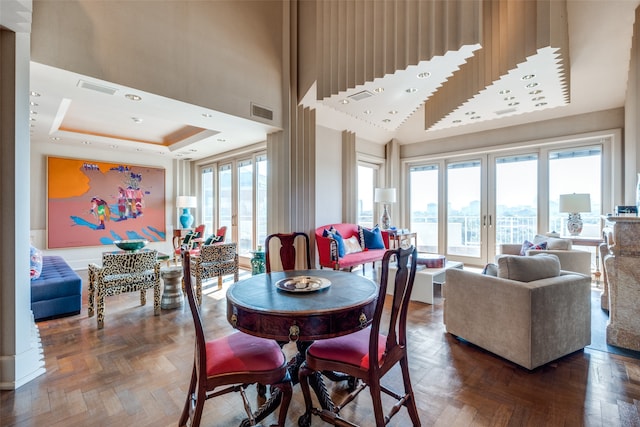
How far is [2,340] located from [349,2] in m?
4.69

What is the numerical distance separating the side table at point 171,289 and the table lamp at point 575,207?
18.1ft

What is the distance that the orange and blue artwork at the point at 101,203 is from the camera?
5859 millimetres

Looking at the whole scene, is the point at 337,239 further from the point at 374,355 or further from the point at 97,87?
the point at 97,87

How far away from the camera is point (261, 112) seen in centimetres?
445

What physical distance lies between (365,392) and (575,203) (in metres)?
4.44

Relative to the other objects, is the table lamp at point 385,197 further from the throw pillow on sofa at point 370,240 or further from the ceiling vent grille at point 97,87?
the ceiling vent grille at point 97,87

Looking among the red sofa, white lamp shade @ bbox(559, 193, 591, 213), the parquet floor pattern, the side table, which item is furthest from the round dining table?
white lamp shade @ bbox(559, 193, 591, 213)

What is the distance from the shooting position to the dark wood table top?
57.1 inches

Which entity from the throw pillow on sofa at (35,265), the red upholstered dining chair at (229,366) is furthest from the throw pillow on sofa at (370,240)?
the throw pillow on sofa at (35,265)

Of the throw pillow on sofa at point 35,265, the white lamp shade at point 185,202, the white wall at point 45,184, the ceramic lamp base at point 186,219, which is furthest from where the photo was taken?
the ceramic lamp base at point 186,219

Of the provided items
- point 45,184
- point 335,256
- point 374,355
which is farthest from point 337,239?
point 45,184

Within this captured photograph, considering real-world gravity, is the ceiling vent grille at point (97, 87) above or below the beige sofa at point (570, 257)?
above

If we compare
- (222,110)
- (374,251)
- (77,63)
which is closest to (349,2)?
(222,110)

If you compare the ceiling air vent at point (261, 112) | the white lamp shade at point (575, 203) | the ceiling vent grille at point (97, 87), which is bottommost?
the white lamp shade at point (575, 203)
